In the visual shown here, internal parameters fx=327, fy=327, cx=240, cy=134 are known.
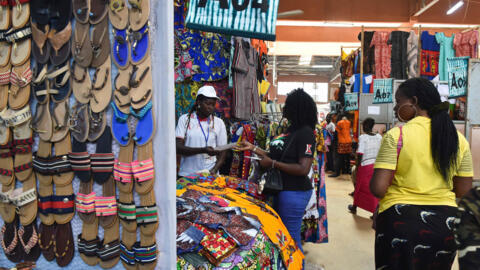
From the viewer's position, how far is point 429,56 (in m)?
6.58

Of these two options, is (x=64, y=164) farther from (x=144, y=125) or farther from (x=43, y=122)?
(x=144, y=125)

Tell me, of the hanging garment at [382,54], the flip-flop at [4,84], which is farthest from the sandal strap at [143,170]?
the hanging garment at [382,54]

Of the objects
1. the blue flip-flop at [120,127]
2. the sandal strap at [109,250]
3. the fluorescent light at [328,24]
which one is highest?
the fluorescent light at [328,24]

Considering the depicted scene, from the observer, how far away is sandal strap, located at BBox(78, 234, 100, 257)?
117 centimetres

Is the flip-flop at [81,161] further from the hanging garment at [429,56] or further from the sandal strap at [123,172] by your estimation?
the hanging garment at [429,56]

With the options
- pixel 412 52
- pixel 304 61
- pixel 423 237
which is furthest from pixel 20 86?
pixel 304 61

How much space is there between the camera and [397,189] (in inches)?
71.9

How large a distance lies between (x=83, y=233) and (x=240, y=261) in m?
0.72

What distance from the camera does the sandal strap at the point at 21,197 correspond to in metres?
1.19

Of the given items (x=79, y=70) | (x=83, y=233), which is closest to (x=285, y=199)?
(x=83, y=233)

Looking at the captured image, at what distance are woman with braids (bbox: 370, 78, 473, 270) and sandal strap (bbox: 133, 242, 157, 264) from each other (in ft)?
4.10

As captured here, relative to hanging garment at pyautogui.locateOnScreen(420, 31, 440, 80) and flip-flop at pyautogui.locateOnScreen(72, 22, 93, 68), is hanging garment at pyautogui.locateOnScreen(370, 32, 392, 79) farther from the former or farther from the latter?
flip-flop at pyautogui.locateOnScreen(72, 22, 93, 68)

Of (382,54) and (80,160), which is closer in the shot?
(80,160)

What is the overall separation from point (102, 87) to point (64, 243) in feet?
1.94
